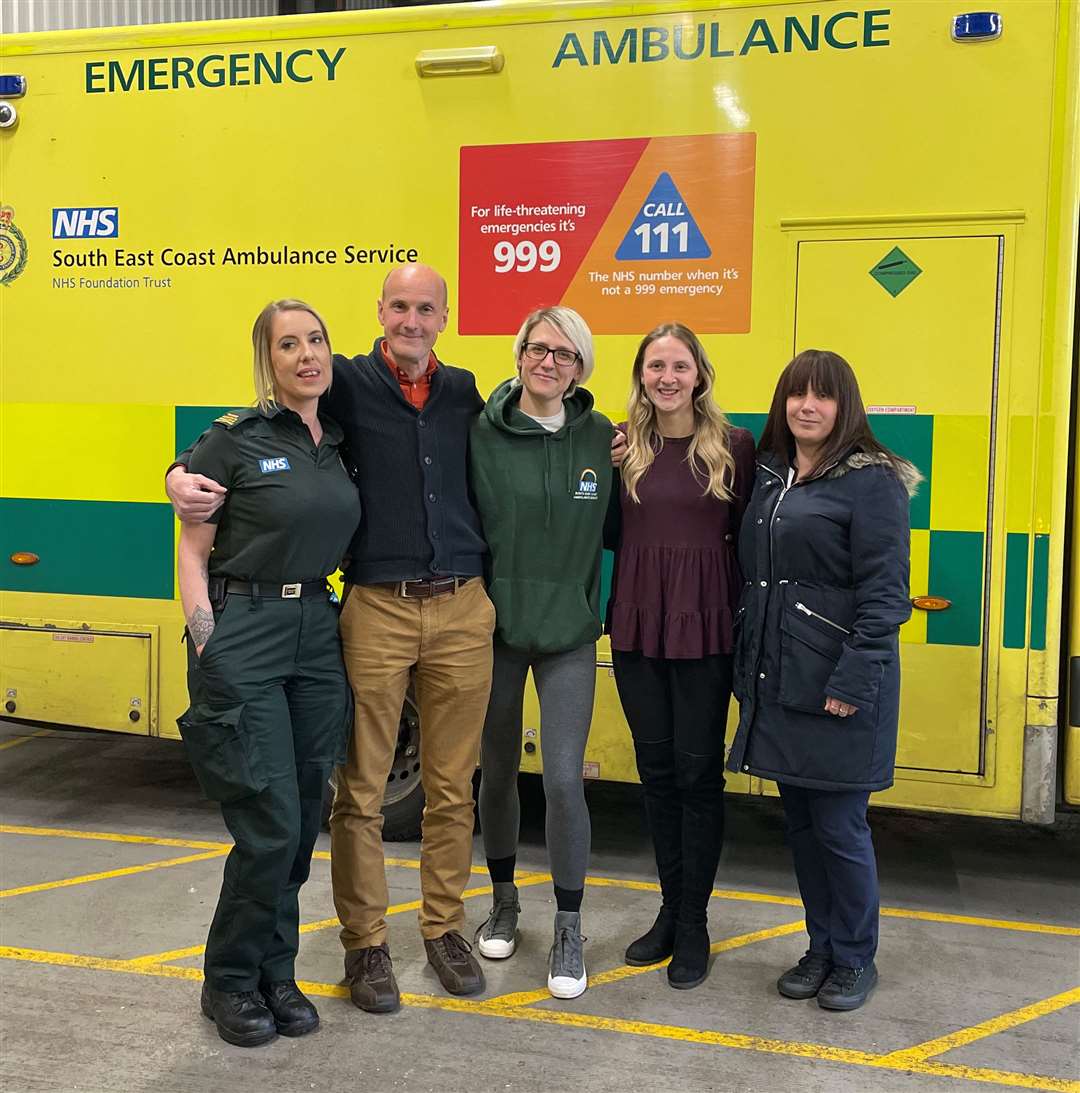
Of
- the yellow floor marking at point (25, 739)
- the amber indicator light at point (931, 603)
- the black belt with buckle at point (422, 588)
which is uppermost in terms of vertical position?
the black belt with buckle at point (422, 588)

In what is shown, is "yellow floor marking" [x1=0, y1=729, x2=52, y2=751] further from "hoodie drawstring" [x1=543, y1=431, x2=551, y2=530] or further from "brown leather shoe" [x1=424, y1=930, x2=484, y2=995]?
"hoodie drawstring" [x1=543, y1=431, x2=551, y2=530]

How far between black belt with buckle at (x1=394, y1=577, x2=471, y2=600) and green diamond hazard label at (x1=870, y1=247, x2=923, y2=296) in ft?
6.10

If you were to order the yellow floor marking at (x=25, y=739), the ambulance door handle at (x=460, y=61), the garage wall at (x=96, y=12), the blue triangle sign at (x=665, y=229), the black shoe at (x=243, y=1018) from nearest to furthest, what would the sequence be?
1. the black shoe at (x=243, y=1018)
2. the blue triangle sign at (x=665, y=229)
3. the ambulance door handle at (x=460, y=61)
4. the yellow floor marking at (x=25, y=739)
5. the garage wall at (x=96, y=12)

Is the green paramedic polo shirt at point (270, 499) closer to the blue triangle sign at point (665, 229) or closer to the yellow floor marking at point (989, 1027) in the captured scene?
the blue triangle sign at point (665, 229)

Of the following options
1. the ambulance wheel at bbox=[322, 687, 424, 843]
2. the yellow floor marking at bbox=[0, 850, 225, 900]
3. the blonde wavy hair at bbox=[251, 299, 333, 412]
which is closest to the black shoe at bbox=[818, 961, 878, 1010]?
the ambulance wheel at bbox=[322, 687, 424, 843]

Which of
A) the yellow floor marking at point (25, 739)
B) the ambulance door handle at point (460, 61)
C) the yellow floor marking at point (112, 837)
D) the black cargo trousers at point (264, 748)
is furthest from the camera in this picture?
the yellow floor marking at point (25, 739)

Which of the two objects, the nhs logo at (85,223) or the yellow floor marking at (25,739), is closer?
the nhs logo at (85,223)

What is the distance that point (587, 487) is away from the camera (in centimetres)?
335

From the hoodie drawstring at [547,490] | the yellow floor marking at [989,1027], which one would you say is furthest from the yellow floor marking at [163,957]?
the yellow floor marking at [989,1027]

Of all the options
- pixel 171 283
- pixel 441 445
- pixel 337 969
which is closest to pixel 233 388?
pixel 171 283

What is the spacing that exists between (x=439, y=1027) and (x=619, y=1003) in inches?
21.3

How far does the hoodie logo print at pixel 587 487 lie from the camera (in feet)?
10.9

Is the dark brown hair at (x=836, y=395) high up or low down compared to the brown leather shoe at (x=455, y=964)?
up

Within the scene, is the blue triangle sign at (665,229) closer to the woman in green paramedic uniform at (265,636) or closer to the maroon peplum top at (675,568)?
the maroon peplum top at (675,568)
